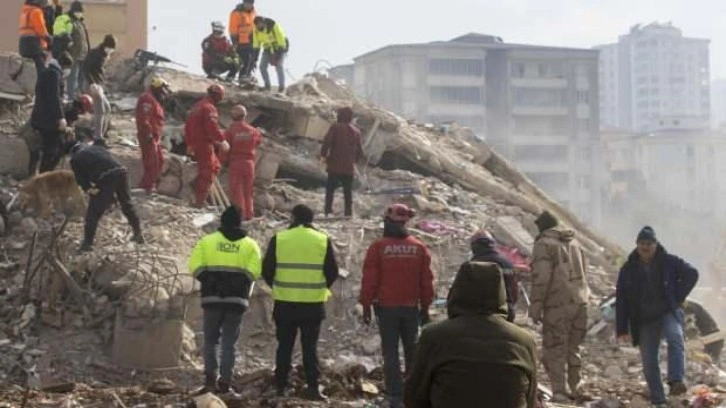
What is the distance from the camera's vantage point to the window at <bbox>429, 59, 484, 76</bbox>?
273 ft

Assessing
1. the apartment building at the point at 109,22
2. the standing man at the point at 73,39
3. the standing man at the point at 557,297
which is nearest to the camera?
the standing man at the point at 557,297

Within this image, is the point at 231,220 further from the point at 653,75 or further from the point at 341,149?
the point at 653,75

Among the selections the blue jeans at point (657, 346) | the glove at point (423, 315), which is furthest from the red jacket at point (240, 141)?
the blue jeans at point (657, 346)

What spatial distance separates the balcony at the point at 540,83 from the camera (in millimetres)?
83812

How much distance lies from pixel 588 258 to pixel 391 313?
922 centimetres

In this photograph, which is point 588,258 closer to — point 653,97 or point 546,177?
point 546,177

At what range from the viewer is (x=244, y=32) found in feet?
67.1

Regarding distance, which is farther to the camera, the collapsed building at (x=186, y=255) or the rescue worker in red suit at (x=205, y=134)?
the rescue worker in red suit at (x=205, y=134)

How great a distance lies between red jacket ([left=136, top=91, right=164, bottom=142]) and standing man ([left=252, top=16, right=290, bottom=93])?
545cm

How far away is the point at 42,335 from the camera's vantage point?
11727 millimetres

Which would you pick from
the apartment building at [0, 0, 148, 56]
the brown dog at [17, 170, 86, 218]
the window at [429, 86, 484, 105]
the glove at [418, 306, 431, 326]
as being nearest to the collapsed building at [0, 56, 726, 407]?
the brown dog at [17, 170, 86, 218]

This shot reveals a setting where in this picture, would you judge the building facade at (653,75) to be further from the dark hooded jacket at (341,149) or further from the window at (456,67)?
the dark hooded jacket at (341,149)

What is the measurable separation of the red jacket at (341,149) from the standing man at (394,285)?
548 centimetres

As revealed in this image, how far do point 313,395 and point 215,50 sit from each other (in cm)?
1170
